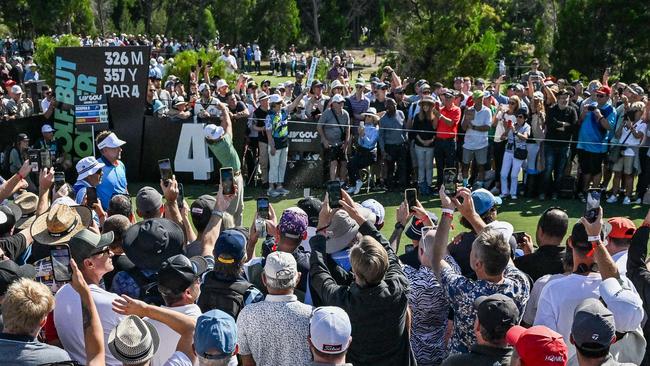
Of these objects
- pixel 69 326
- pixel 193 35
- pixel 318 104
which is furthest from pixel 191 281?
pixel 193 35

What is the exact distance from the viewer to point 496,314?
185 inches

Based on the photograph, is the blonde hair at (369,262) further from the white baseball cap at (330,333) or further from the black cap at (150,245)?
the black cap at (150,245)

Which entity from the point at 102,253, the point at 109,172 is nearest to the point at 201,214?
the point at 102,253

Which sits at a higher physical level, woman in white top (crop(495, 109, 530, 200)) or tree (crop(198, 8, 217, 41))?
tree (crop(198, 8, 217, 41))

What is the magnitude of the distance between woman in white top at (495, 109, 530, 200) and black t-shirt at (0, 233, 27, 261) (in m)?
9.38

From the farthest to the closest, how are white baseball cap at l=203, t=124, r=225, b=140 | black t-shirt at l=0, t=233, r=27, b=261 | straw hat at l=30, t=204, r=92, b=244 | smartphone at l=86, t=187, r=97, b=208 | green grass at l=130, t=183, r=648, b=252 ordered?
green grass at l=130, t=183, r=648, b=252
white baseball cap at l=203, t=124, r=225, b=140
smartphone at l=86, t=187, r=97, b=208
black t-shirt at l=0, t=233, r=27, b=261
straw hat at l=30, t=204, r=92, b=244

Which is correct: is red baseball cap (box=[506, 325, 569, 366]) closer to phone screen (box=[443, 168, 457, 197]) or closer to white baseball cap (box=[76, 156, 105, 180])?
phone screen (box=[443, 168, 457, 197])

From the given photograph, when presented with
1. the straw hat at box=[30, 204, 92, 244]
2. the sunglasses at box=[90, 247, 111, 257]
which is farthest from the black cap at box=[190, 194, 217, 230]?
the sunglasses at box=[90, 247, 111, 257]

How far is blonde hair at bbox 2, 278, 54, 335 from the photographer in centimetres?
446

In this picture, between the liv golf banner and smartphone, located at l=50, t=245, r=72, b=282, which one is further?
the liv golf banner

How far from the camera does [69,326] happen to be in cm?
516

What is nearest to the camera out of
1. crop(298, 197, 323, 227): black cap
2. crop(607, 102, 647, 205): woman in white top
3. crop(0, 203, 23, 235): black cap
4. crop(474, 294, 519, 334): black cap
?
crop(474, 294, 519, 334): black cap

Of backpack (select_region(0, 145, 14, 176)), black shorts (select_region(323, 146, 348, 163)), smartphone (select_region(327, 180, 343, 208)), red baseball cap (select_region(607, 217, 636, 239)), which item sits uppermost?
smartphone (select_region(327, 180, 343, 208))

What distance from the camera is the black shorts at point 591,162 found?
14.2m
